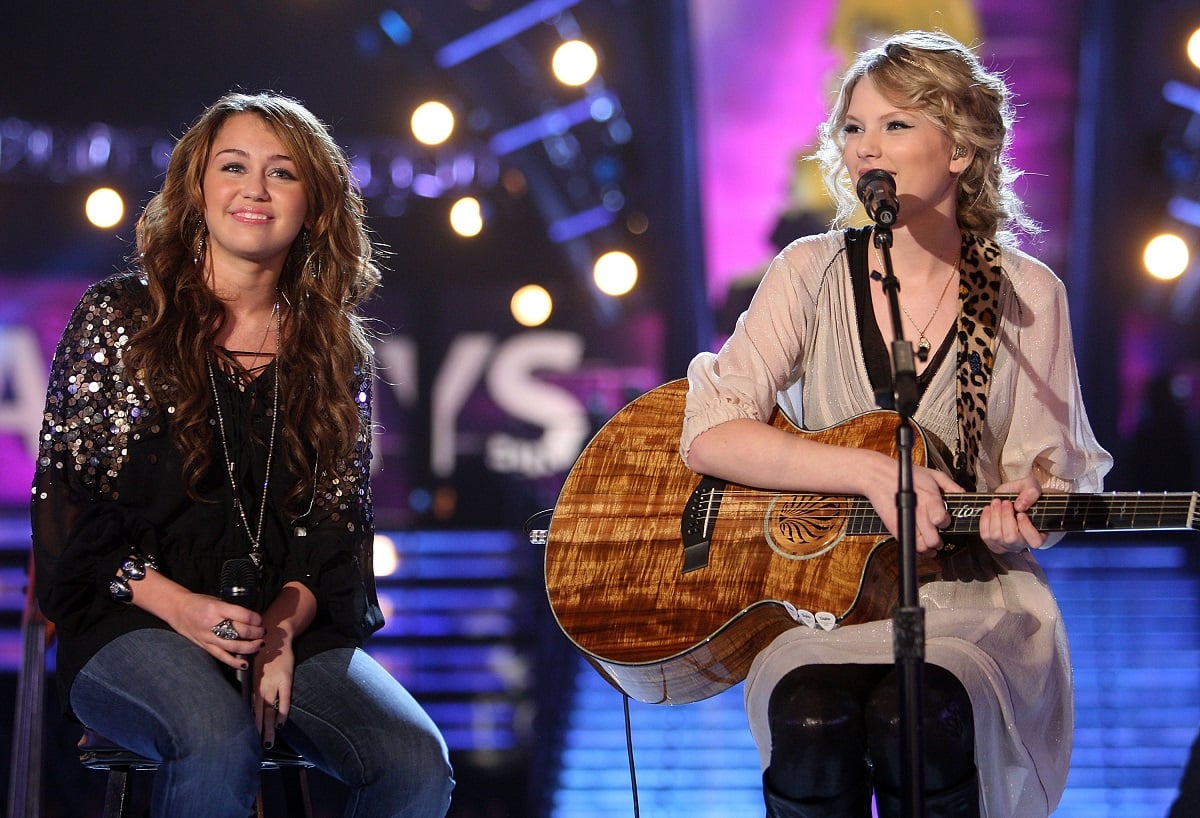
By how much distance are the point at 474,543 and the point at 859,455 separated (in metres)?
3.21

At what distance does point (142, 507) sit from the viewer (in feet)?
9.30

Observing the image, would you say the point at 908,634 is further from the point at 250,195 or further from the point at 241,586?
the point at 250,195

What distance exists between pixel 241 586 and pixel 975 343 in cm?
177

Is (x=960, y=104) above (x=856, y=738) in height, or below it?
above

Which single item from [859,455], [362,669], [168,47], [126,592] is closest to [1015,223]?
[859,455]

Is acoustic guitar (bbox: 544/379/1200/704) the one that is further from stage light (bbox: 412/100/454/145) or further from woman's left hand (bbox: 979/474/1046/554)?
stage light (bbox: 412/100/454/145)

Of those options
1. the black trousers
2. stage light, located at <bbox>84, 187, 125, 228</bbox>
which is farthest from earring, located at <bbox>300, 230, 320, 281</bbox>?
stage light, located at <bbox>84, 187, 125, 228</bbox>

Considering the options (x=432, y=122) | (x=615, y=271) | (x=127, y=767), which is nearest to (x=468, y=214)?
(x=432, y=122)

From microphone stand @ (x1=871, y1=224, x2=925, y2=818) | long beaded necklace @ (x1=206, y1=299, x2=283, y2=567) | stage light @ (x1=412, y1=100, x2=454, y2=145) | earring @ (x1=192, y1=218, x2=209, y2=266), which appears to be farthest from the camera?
stage light @ (x1=412, y1=100, x2=454, y2=145)

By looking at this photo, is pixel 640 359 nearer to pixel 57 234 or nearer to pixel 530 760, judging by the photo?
pixel 530 760

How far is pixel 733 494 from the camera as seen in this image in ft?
9.18

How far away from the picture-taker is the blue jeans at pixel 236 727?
2459 millimetres

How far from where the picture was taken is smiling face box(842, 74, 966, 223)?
2.85 meters

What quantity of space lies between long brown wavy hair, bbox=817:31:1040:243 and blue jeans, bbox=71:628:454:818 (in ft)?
5.97
